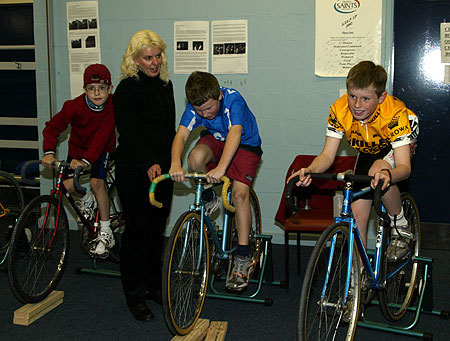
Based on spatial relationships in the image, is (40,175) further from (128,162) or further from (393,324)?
(393,324)

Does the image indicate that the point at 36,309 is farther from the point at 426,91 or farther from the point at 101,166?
the point at 426,91

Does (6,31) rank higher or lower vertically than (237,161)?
higher

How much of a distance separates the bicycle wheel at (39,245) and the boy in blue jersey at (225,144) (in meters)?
0.94

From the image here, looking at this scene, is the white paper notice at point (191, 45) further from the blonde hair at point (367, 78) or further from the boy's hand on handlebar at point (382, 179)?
the boy's hand on handlebar at point (382, 179)

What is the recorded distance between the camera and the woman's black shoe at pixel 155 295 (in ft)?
9.95

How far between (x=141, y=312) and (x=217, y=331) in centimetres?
49

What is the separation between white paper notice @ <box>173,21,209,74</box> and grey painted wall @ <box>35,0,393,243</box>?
0.06 m

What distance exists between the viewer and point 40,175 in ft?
15.9

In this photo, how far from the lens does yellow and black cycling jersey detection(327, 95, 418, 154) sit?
2.44 metres

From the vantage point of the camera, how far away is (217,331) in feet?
8.77

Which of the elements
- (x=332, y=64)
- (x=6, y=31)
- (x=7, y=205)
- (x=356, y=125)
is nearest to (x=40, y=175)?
(x=7, y=205)

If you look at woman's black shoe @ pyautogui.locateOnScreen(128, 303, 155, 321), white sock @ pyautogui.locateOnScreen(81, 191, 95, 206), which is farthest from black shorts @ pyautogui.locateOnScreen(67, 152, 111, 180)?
woman's black shoe @ pyautogui.locateOnScreen(128, 303, 155, 321)

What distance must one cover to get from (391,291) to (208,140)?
4.61ft

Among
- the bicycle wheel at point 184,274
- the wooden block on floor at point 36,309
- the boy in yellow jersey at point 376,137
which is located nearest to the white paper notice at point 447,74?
the boy in yellow jersey at point 376,137
